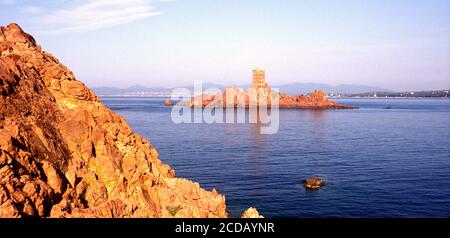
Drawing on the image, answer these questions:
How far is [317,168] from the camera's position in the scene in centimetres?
6109

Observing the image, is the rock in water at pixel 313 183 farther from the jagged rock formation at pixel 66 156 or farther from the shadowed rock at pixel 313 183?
the jagged rock formation at pixel 66 156

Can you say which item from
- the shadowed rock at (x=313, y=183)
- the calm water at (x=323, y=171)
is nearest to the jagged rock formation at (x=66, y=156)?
the calm water at (x=323, y=171)

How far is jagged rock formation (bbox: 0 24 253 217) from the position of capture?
15.9 meters

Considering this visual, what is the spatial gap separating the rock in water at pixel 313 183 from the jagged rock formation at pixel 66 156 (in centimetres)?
2357

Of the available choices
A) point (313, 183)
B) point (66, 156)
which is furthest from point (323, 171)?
point (66, 156)

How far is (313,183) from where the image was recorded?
4959 centimetres

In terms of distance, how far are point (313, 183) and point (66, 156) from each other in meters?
35.8

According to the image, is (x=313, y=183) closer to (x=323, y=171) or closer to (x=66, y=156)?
(x=323, y=171)

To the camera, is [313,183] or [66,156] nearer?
[66,156]

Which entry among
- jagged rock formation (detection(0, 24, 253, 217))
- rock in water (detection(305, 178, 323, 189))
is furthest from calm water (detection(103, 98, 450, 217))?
jagged rock formation (detection(0, 24, 253, 217))
